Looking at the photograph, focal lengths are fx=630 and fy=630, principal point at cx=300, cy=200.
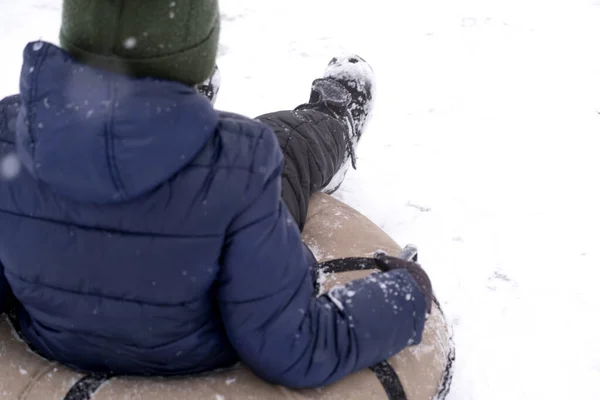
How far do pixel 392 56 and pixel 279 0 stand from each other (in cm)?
99

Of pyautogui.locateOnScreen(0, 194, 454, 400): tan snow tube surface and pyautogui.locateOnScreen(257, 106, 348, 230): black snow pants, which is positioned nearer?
Result: pyautogui.locateOnScreen(0, 194, 454, 400): tan snow tube surface

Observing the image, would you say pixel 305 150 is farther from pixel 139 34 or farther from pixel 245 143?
pixel 139 34

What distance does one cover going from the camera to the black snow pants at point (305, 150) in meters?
1.76

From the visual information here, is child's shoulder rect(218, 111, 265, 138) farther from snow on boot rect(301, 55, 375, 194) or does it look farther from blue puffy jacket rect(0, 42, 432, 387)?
snow on boot rect(301, 55, 375, 194)

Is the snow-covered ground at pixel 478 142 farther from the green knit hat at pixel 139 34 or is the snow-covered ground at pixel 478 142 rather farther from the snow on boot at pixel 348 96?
the green knit hat at pixel 139 34

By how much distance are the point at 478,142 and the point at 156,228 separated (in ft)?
6.84

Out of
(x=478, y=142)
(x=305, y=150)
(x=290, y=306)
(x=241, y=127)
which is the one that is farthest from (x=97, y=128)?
(x=478, y=142)

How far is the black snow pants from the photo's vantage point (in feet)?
5.78

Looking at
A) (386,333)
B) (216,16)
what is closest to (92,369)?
(386,333)

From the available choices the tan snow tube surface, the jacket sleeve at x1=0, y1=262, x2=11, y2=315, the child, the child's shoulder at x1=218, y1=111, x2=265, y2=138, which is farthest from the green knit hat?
the tan snow tube surface

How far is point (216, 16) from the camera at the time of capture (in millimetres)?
1039

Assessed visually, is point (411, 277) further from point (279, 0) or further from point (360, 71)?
point (279, 0)

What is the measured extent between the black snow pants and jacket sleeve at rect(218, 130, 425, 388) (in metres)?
0.48

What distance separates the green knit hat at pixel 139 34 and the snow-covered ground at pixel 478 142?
124 cm
